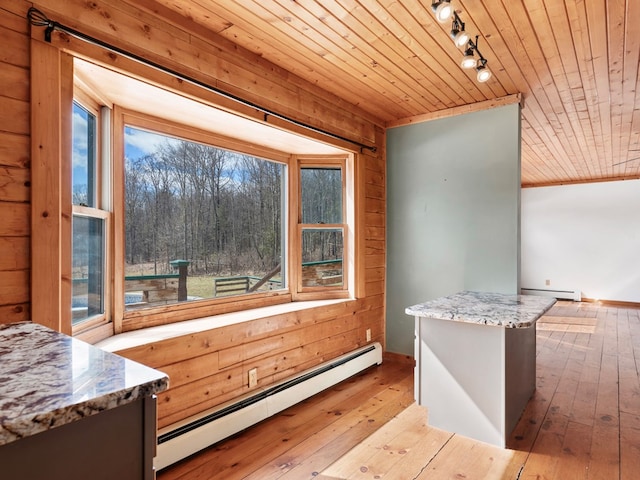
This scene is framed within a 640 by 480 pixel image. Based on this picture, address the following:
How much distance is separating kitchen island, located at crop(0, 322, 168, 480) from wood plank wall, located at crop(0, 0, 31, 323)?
0.71 m

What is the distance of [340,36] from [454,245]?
6.74 ft

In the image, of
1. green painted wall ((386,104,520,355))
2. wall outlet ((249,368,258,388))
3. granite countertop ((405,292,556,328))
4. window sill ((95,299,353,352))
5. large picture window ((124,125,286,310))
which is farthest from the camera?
green painted wall ((386,104,520,355))

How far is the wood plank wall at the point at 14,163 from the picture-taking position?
146 centimetres

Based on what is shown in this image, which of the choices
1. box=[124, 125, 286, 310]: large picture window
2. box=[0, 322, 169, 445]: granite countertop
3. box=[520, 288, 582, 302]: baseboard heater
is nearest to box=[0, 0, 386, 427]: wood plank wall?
box=[124, 125, 286, 310]: large picture window

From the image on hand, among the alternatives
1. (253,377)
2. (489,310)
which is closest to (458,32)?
(489,310)

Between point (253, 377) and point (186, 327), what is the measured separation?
587 mm

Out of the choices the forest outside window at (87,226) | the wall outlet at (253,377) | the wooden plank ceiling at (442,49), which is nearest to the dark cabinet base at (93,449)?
the forest outside window at (87,226)

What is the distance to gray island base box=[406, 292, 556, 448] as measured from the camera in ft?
7.12

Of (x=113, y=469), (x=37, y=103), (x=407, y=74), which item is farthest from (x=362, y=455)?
(x=407, y=74)

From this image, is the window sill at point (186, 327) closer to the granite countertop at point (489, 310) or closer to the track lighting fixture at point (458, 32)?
the granite countertop at point (489, 310)

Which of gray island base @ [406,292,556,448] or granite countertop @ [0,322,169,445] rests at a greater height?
granite countertop @ [0,322,169,445]

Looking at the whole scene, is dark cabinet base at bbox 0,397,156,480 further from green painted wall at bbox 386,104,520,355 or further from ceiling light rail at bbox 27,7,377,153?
green painted wall at bbox 386,104,520,355

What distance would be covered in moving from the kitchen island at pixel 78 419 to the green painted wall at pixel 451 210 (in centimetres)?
302

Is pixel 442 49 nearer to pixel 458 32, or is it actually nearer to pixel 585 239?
pixel 458 32
